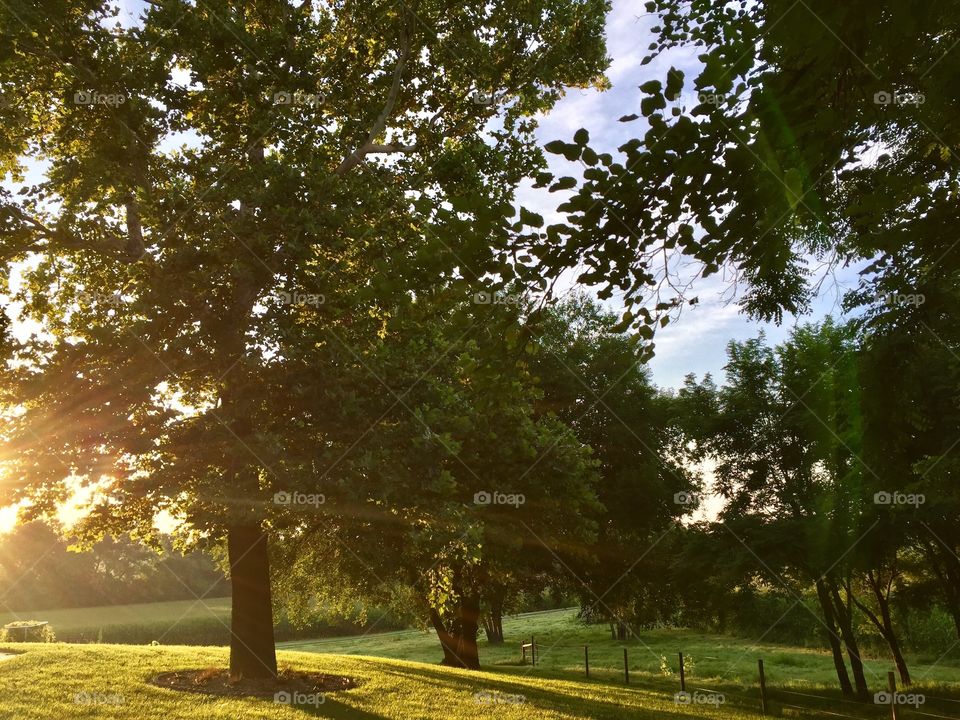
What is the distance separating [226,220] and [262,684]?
35.3 ft

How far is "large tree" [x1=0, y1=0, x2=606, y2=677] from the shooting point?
14.2 meters

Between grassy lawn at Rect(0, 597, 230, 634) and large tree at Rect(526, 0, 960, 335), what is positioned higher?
large tree at Rect(526, 0, 960, 335)

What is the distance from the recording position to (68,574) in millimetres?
56312

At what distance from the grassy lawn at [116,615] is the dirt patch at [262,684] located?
35.2m

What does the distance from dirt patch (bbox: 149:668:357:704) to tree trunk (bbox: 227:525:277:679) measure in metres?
0.49

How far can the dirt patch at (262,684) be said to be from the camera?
1487 centimetres

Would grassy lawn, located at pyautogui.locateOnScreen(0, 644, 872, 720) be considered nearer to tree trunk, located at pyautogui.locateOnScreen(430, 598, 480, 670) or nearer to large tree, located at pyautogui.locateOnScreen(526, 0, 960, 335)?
tree trunk, located at pyautogui.locateOnScreen(430, 598, 480, 670)

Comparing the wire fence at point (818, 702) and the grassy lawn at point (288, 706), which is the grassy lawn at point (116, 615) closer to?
the grassy lawn at point (288, 706)

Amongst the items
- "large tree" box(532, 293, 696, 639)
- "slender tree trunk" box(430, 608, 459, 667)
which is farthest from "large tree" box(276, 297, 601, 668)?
"slender tree trunk" box(430, 608, 459, 667)

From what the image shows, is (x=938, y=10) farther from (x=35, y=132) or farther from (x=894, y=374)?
(x=35, y=132)

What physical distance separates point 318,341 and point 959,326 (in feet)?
38.9

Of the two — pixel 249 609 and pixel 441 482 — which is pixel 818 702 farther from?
pixel 249 609

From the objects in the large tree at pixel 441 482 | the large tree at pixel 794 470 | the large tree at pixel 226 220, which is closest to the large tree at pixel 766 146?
the large tree at pixel 441 482

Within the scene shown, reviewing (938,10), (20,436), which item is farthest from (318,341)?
(938,10)
